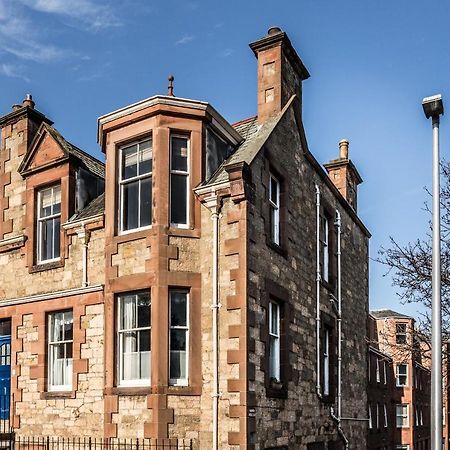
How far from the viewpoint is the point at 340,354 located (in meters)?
22.0

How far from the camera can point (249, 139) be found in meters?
17.8

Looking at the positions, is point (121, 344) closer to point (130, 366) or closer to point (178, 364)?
point (130, 366)

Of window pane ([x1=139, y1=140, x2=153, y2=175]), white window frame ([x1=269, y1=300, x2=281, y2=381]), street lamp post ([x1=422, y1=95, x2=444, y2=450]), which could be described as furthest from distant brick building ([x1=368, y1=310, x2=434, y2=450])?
Answer: street lamp post ([x1=422, y1=95, x2=444, y2=450])

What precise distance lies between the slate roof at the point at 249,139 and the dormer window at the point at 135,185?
1455 millimetres

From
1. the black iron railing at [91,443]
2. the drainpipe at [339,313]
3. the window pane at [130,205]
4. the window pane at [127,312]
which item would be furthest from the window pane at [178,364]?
the drainpipe at [339,313]

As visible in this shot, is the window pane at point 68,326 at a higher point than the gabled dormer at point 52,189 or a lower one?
lower

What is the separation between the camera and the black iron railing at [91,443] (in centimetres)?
1453

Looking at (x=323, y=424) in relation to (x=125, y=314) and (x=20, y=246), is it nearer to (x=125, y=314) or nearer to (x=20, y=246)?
(x=125, y=314)

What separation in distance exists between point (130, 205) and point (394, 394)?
34187 mm

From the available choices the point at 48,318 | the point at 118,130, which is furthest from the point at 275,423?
the point at 118,130

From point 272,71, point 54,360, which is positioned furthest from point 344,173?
point 54,360

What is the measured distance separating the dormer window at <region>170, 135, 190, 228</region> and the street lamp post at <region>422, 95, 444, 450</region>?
19.1 feet

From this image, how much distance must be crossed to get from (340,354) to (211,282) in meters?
8.23

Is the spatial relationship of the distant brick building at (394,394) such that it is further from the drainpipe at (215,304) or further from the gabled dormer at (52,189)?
the drainpipe at (215,304)
